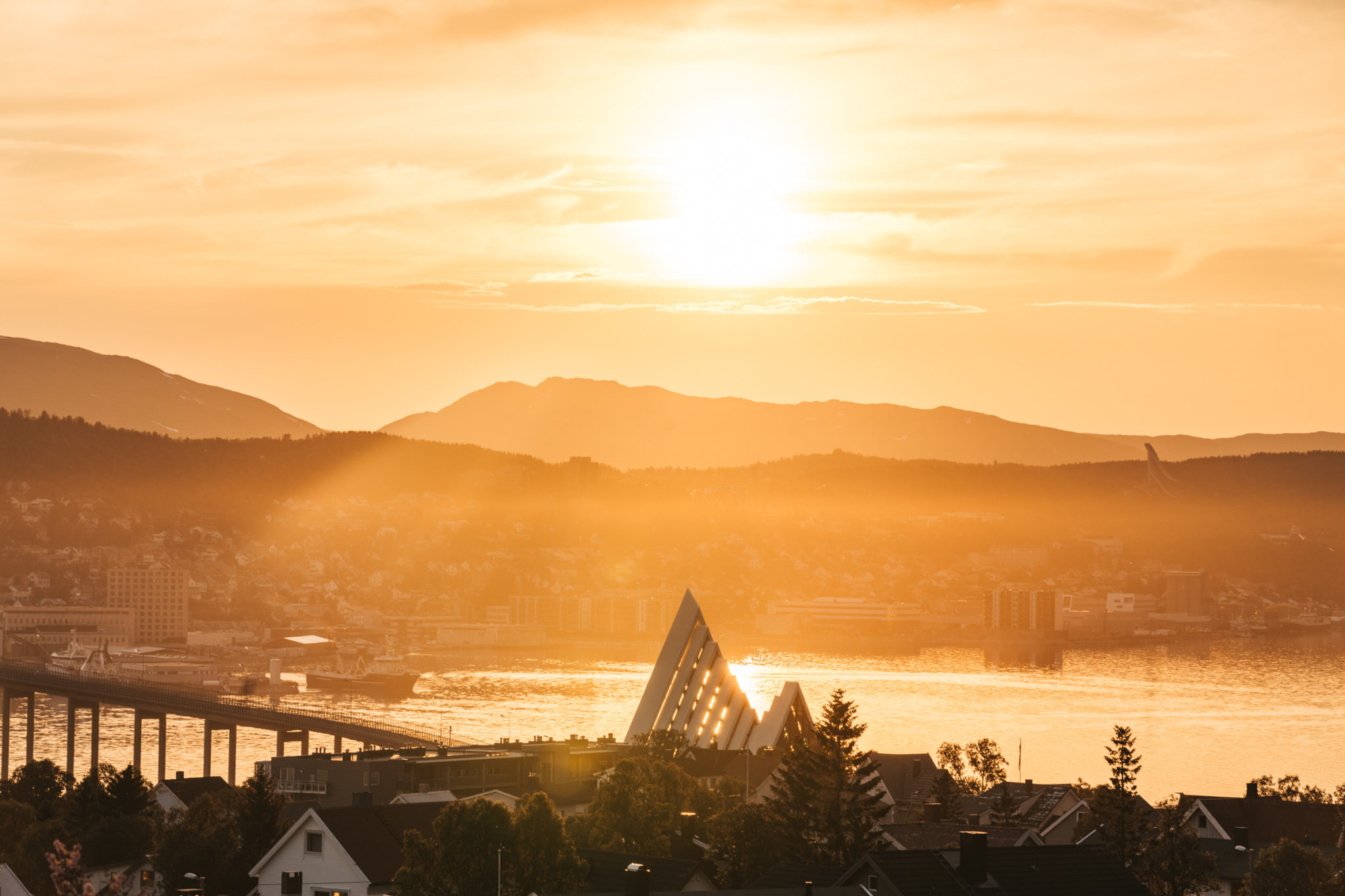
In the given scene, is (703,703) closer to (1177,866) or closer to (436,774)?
(436,774)

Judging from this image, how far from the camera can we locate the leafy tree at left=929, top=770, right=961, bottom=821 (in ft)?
130

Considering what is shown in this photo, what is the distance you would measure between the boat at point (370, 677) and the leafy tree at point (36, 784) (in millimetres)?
83581

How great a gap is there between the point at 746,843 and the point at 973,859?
9228 mm

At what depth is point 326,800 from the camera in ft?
136

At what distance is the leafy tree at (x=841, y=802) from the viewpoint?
29.4 metres

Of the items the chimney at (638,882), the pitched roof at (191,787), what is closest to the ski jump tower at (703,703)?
the pitched roof at (191,787)

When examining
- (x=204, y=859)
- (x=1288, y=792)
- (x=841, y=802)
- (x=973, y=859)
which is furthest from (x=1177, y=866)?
(x=1288, y=792)

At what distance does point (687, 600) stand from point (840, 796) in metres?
35.5

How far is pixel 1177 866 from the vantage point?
30.0 metres

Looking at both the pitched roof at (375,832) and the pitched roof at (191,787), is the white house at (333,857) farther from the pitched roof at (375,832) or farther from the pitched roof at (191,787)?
the pitched roof at (191,787)

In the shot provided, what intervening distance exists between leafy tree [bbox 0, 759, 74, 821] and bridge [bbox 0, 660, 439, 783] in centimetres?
1869

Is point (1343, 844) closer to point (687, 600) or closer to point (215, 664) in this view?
point (687, 600)

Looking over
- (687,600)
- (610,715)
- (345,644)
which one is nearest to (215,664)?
(345,644)

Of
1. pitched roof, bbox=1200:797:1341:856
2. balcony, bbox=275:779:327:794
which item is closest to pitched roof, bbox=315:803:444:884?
balcony, bbox=275:779:327:794
